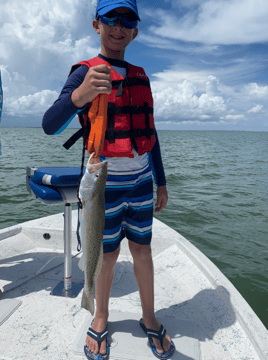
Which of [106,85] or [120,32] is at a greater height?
[120,32]

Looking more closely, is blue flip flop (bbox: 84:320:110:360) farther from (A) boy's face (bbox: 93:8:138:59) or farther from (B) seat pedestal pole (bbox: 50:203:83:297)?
(A) boy's face (bbox: 93:8:138:59)

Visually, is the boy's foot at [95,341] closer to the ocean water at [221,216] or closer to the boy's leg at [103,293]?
the boy's leg at [103,293]

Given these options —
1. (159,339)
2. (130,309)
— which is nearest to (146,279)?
(159,339)

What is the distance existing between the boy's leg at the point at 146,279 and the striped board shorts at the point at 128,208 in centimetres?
8

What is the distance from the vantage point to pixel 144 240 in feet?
6.61

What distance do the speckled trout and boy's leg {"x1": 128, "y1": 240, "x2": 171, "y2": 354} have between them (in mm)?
527

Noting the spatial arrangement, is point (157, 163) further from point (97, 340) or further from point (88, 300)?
point (97, 340)

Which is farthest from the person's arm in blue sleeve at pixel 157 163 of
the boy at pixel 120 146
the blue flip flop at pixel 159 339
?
the blue flip flop at pixel 159 339

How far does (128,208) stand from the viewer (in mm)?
1967

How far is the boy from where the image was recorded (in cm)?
156

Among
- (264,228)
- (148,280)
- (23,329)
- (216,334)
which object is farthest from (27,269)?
(264,228)

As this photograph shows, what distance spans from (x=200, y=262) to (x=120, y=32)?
2557 mm

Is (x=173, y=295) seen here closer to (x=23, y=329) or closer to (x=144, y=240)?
(x=144, y=240)

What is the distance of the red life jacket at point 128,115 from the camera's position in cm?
171
